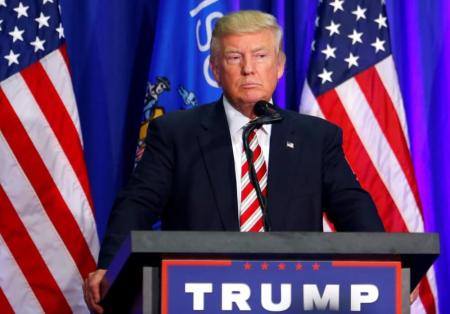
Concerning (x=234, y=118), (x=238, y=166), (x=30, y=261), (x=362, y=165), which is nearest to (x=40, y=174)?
(x=30, y=261)

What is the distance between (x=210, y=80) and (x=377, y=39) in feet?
2.46

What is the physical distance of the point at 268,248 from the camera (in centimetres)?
194

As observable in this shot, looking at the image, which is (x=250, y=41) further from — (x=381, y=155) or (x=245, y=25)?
(x=381, y=155)

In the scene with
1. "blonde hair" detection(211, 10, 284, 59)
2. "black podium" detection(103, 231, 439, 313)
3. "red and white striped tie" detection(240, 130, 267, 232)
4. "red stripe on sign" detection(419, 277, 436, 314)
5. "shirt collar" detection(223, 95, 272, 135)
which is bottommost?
"black podium" detection(103, 231, 439, 313)

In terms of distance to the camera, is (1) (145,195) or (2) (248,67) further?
(2) (248,67)

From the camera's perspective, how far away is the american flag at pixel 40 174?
4.18 meters

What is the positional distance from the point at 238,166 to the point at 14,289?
5.75 ft

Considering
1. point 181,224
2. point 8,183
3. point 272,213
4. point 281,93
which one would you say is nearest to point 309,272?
point 272,213

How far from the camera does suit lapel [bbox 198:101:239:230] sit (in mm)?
2691

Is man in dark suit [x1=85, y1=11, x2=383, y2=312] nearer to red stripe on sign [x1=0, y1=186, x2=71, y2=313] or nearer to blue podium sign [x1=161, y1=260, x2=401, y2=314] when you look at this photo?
blue podium sign [x1=161, y1=260, x2=401, y2=314]

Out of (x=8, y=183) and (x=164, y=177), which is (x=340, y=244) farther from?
(x=8, y=183)

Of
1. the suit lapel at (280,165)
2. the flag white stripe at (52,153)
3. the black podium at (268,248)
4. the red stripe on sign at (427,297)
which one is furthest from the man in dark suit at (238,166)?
the red stripe on sign at (427,297)

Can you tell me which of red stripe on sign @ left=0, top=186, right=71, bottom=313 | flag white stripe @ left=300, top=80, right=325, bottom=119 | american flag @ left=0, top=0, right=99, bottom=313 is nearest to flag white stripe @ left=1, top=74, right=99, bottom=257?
american flag @ left=0, top=0, right=99, bottom=313

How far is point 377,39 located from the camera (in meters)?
4.41
